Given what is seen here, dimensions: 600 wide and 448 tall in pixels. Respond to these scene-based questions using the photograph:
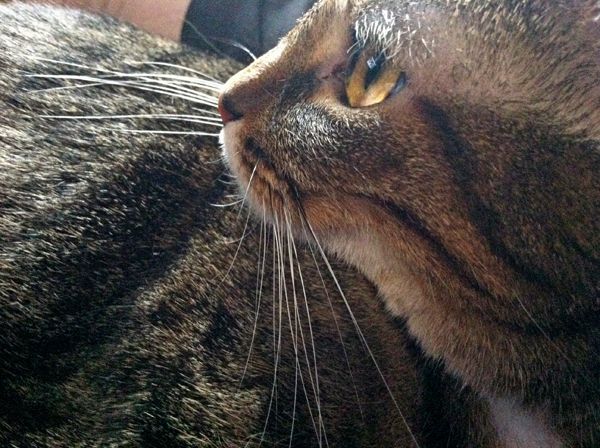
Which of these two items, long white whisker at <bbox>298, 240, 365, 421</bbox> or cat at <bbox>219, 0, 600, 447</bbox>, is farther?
long white whisker at <bbox>298, 240, 365, 421</bbox>

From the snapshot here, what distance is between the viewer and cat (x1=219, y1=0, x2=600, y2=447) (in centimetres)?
70

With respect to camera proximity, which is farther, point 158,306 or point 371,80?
point 158,306

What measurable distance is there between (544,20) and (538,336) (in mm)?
331

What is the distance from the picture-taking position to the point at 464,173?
726 mm

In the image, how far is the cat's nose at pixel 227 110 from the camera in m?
0.88

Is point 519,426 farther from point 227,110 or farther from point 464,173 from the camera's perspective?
point 227,110

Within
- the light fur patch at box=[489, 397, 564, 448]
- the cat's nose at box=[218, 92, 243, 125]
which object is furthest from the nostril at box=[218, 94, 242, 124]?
the light fur patch at box=[489, 397, 564, 448]

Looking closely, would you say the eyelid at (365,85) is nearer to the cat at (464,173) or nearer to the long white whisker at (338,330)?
the cat at (464,173)

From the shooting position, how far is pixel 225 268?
0.96 m

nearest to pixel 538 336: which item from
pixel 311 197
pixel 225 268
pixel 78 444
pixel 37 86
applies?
pixel 311 197

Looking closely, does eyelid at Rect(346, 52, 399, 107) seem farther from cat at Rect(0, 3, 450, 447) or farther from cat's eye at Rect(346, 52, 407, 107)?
cat at Rect(0, 3, 450, 447)

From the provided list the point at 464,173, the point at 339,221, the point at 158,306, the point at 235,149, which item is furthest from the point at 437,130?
the point at 158,306

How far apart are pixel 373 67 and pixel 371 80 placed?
0.05 feet

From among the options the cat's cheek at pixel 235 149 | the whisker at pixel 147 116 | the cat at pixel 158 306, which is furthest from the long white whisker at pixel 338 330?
the whisker at pixel 147 116
